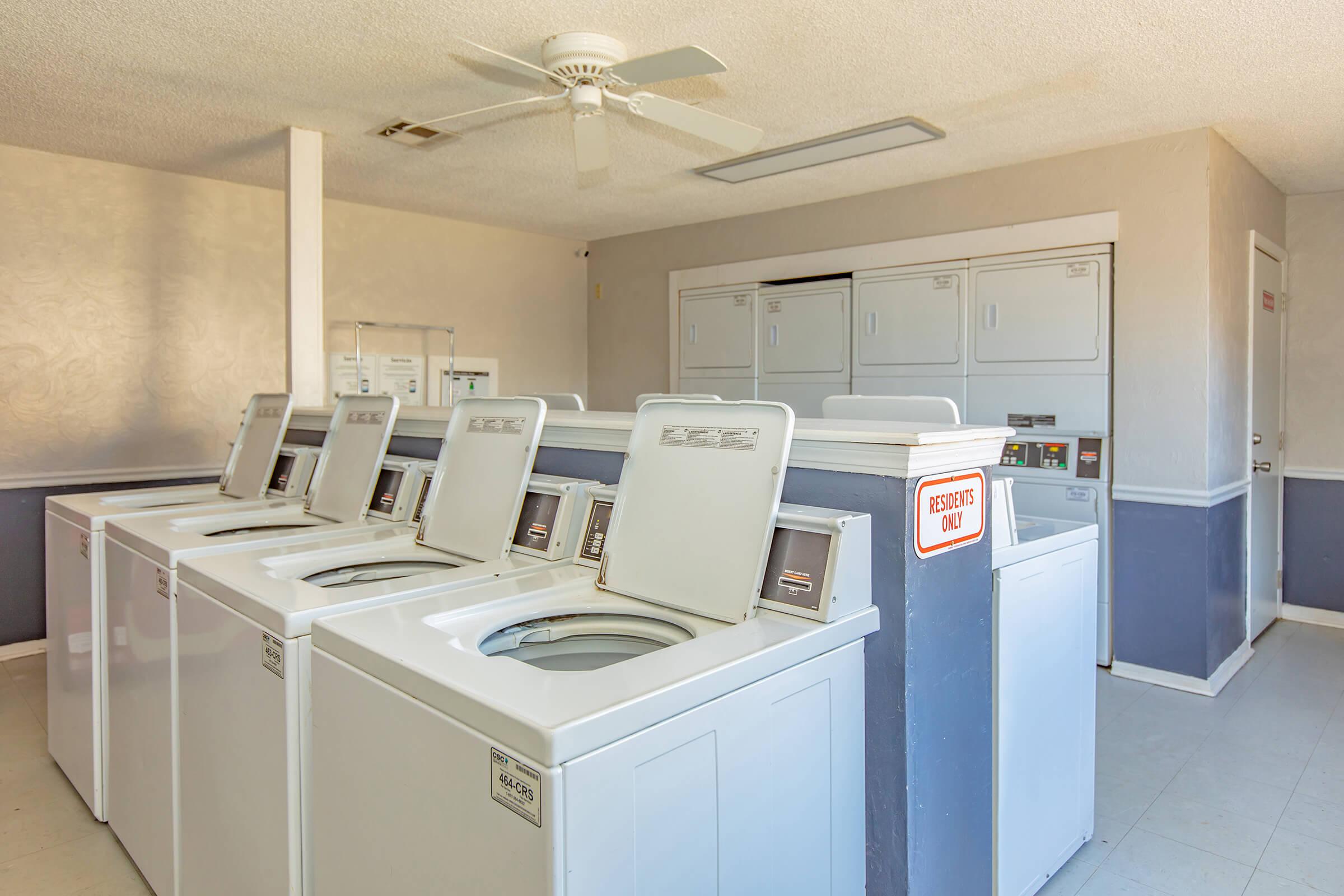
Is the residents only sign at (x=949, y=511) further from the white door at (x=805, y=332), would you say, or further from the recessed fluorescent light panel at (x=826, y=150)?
the white door at (x=805, y=332)

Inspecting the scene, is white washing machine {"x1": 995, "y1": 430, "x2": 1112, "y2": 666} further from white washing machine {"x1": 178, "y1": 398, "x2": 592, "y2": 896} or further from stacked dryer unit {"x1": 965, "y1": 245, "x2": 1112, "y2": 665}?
white washing machine {"x1": 178, "y1": 398, "x2": 592, "y2": 896}

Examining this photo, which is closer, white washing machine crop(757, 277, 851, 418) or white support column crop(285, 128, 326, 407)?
white support column crop(285, 128, 326, 407)

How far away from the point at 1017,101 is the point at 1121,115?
55 cm

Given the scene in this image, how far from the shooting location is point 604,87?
2.87 metres

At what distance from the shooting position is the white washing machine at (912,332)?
4.49 meters

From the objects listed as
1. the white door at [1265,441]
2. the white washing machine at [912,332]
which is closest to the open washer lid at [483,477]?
the white washing machine at [912,332]

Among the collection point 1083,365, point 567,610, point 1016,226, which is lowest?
point 567,610

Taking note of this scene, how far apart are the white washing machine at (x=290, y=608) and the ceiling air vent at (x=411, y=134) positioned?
1.85 m

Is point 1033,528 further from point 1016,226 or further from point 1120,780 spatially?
point 1016,226

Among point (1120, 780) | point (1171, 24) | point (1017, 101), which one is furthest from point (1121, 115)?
point (1120, 780)

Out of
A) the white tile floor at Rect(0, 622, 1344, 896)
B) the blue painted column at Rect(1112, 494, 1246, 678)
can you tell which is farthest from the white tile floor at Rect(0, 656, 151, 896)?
the blue painted column at Rect(1112, 494, 1246, 678)

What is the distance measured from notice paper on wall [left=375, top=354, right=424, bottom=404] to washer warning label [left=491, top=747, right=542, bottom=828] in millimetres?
4699

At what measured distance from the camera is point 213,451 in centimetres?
470

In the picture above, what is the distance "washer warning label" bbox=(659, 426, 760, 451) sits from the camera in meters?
1.64
